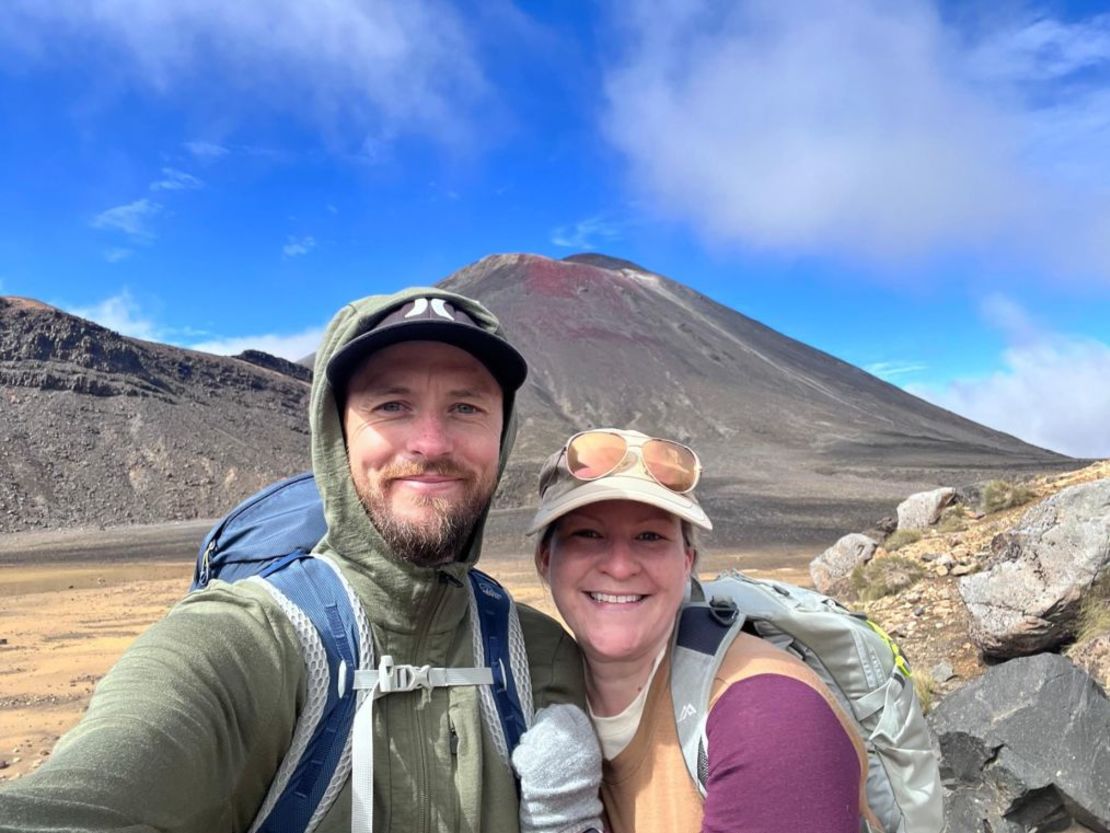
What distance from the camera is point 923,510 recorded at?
12.0 m

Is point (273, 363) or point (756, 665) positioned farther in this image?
point (273, 363)

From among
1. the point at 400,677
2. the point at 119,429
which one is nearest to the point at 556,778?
the point at 400,677

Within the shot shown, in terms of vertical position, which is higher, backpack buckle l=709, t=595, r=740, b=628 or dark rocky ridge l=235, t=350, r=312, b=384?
dark rocky ridge l=235, t=350, r=312, b=384

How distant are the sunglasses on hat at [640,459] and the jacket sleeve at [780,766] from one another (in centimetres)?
54

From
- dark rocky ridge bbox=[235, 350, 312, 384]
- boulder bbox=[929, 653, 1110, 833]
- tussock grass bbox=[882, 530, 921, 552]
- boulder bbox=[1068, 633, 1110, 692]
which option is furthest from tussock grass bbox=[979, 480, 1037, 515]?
dark rocky ridge bbox=[235, 350, 312, 384]

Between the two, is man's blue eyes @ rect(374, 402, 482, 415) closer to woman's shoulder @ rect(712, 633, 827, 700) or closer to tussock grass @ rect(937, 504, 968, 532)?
woman's shoulder @ rect(712, 633, 827, 700)

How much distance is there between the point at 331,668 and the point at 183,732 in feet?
0.97

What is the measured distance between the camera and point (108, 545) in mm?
28062

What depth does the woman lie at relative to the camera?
4.60 ft

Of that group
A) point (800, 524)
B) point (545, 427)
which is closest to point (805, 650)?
point (800, 524)

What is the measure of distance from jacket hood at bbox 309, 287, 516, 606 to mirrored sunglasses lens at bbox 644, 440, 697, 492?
43 centimetres

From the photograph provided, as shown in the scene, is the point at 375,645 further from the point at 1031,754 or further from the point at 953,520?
Result: the point at 953,520

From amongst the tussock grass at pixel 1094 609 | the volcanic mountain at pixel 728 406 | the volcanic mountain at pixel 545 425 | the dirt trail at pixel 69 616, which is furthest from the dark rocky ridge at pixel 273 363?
the tussock grass at pixel 1094 609

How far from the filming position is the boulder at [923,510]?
11773 mm
